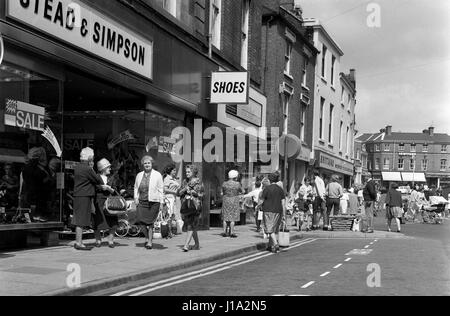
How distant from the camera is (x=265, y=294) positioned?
7.45 meters

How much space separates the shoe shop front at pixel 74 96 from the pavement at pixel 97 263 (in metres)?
1.06

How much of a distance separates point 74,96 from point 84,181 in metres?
4.65

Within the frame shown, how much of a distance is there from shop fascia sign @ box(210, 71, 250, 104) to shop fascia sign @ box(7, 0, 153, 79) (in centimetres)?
352

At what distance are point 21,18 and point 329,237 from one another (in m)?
11.4

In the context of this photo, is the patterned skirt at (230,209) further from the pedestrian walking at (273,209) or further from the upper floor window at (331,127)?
the upper floor window at (331,127)

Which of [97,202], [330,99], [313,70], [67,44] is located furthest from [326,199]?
[330,99]

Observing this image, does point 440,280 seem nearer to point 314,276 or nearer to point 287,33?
point 314,276

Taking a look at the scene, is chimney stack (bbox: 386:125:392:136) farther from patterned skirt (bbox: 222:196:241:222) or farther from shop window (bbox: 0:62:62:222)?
shop window (bbox: 0:62:62:222)

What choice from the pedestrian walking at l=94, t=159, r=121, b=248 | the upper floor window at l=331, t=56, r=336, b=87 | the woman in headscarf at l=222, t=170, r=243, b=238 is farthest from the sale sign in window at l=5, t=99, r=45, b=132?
the upper floor window at l=331, t=56, r=336, b=87

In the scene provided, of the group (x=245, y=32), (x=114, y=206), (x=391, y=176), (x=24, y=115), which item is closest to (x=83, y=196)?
(x=114, y=206)

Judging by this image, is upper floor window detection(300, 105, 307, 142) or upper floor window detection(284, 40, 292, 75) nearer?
upper floor window detection(284, 40, 292, 75)

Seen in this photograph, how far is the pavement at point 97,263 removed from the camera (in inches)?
284

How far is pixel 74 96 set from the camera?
14.8 m

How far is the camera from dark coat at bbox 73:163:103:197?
35.4 ft
